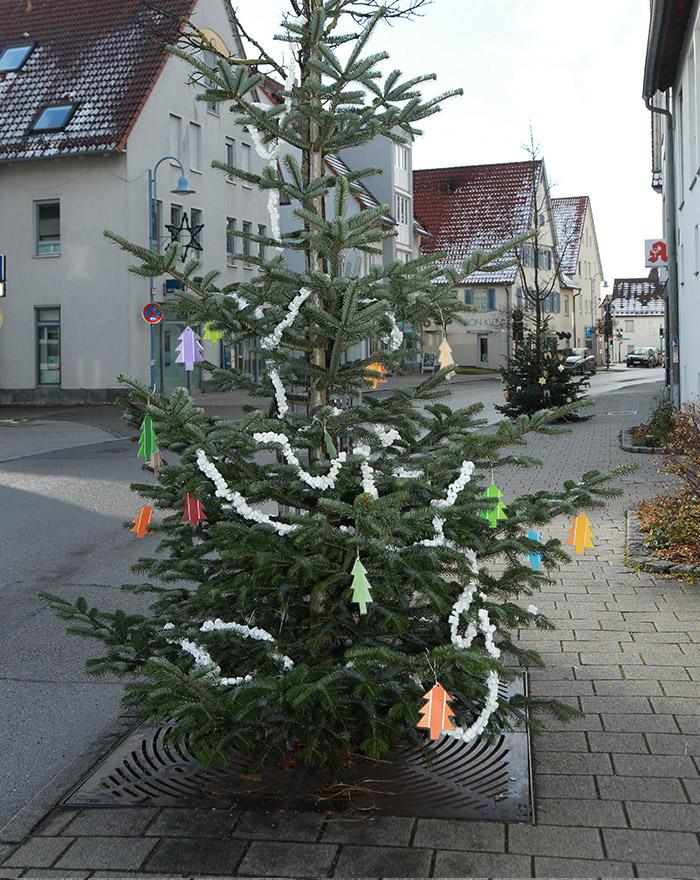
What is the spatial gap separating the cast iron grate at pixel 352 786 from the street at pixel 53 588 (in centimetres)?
41

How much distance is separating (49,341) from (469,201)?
4010cm

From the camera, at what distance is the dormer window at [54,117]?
104ft

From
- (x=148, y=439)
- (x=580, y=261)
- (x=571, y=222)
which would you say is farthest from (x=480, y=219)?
(x=148, y=439)

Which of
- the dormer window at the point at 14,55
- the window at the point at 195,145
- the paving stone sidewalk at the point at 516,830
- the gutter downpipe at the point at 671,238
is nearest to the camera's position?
the paving stone sidewalk at the point at 516,830

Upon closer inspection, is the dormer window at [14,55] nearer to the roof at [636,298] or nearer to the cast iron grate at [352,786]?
the cast iron grate at [352,786]

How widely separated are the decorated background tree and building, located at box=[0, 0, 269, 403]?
26983 mm

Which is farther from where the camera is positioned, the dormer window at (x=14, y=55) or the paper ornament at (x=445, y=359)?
the dormer window at (x=14, y=55)

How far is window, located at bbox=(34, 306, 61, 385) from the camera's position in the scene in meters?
32.4

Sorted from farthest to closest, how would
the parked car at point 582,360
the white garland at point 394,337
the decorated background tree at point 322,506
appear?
the parked car at point 582,360 < the white garland at point 394,337 < the decorated background tree at point 322,506

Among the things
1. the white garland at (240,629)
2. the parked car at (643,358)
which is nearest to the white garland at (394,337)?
the white garland at (240,629)

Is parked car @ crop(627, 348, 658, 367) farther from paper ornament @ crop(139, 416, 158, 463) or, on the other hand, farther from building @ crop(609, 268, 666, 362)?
paper ornament @ crop(139, 416, 158, 463)

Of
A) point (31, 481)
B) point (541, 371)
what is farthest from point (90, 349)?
point (31, 481)

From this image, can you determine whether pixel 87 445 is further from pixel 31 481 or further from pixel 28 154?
pixel 28 154

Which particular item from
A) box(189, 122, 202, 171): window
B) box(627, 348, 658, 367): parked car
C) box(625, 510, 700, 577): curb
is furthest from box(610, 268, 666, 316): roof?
box(625, 510, 700, 577): curb
